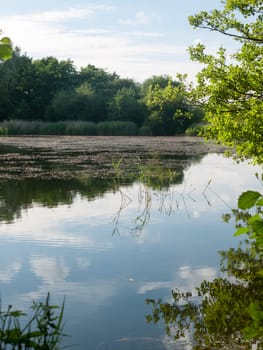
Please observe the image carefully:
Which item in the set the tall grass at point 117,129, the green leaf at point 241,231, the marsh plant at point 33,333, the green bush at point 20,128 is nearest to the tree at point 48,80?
the green bush at point 20,128

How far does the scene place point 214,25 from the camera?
1130 cm

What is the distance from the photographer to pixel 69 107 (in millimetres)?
63750

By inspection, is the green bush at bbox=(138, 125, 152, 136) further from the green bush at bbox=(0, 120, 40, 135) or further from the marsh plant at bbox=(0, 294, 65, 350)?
the marsh plant at bbox=(0, 294, 65, 350)

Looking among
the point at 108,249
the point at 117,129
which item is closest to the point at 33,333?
the point at 108,249

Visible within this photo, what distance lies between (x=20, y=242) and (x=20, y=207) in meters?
3.71

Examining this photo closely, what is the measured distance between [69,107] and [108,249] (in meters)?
56.6

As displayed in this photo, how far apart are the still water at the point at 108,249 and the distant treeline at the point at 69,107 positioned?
37624 mm

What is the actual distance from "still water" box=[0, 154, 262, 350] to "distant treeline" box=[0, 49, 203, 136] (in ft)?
123

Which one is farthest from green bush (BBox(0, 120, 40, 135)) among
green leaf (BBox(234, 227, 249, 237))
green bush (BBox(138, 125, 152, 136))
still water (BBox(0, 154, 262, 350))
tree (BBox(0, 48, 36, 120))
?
green leaf (BBox(234, 227, 249, 237))

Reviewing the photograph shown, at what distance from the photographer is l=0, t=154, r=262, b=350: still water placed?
5.54 m

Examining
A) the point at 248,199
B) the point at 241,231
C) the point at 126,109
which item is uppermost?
the point at 126,109

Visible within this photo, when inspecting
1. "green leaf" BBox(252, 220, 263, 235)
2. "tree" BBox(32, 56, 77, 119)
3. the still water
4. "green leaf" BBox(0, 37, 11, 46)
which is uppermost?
"tree" BBox(32, 56, 77, 119)

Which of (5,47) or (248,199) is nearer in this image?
(5,47)

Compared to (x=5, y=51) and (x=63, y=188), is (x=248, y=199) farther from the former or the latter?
(x=63, y=188)
